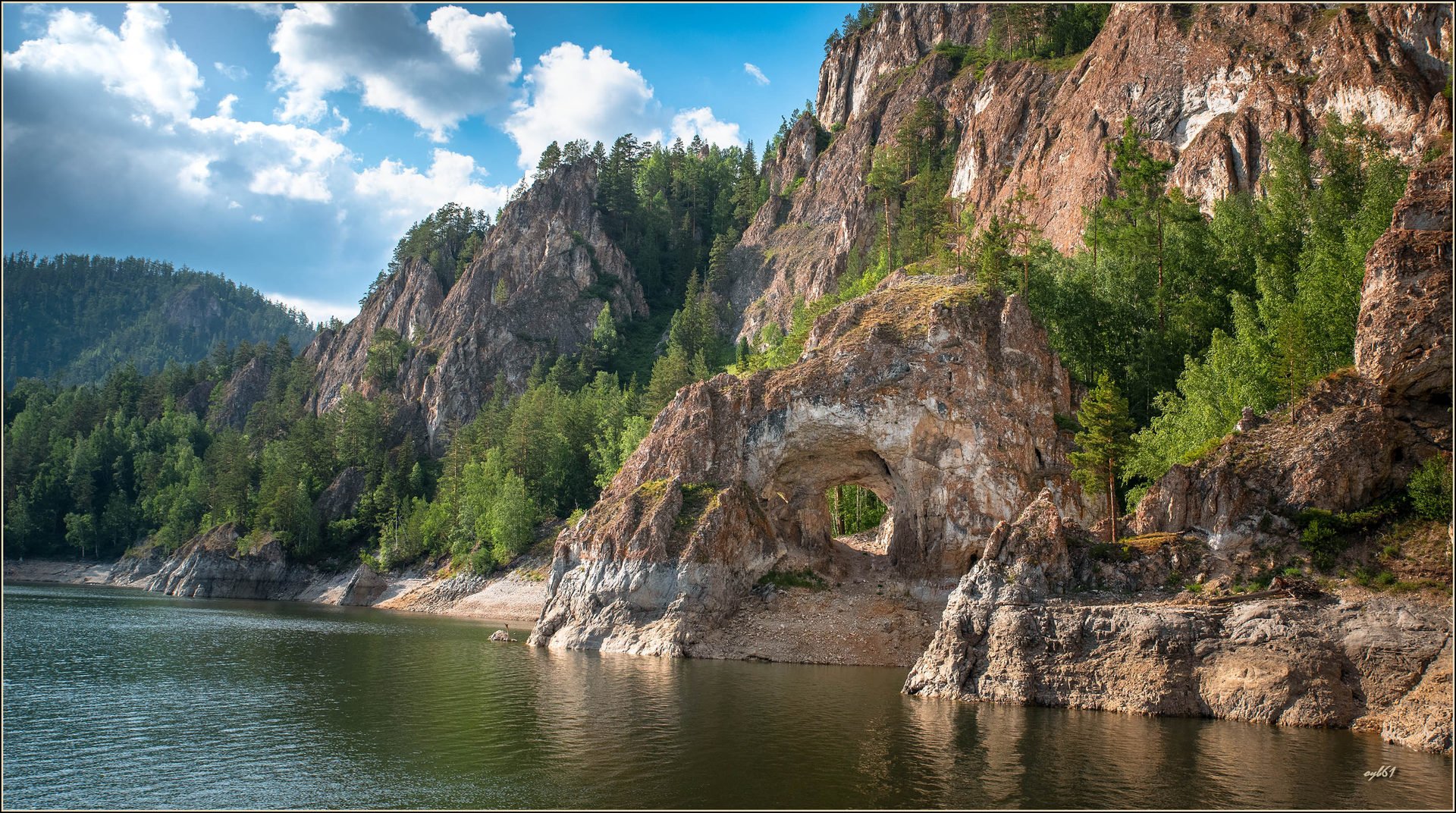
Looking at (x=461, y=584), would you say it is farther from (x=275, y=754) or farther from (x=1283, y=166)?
(x=1283, y=166)

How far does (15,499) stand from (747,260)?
4695 inches

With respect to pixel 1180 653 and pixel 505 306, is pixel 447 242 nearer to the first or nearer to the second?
pixel 505 306

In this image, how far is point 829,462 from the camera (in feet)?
211

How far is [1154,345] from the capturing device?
6053 cm

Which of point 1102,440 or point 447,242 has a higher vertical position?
point 447,242

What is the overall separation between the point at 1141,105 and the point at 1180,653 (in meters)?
62.8

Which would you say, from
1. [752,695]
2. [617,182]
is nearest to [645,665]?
[752,695]

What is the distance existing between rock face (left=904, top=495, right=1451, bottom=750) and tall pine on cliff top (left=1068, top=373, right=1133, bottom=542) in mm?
7295

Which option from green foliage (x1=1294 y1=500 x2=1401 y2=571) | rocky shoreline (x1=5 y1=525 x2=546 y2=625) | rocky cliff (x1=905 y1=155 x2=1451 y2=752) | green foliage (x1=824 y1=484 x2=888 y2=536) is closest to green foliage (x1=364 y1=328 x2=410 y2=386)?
rocky shoreline (x1=5 y1=525 x2=546 y2=625)

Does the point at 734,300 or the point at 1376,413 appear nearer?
the point at 1376,413

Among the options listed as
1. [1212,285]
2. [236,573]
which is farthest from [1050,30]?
[236,573]

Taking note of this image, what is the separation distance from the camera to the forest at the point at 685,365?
5097 cm

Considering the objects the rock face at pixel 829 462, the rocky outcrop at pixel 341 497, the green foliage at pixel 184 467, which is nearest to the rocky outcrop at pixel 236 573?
the green foliage at pixel 184 467

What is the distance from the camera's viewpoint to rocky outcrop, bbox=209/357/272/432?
16975 centimetres
